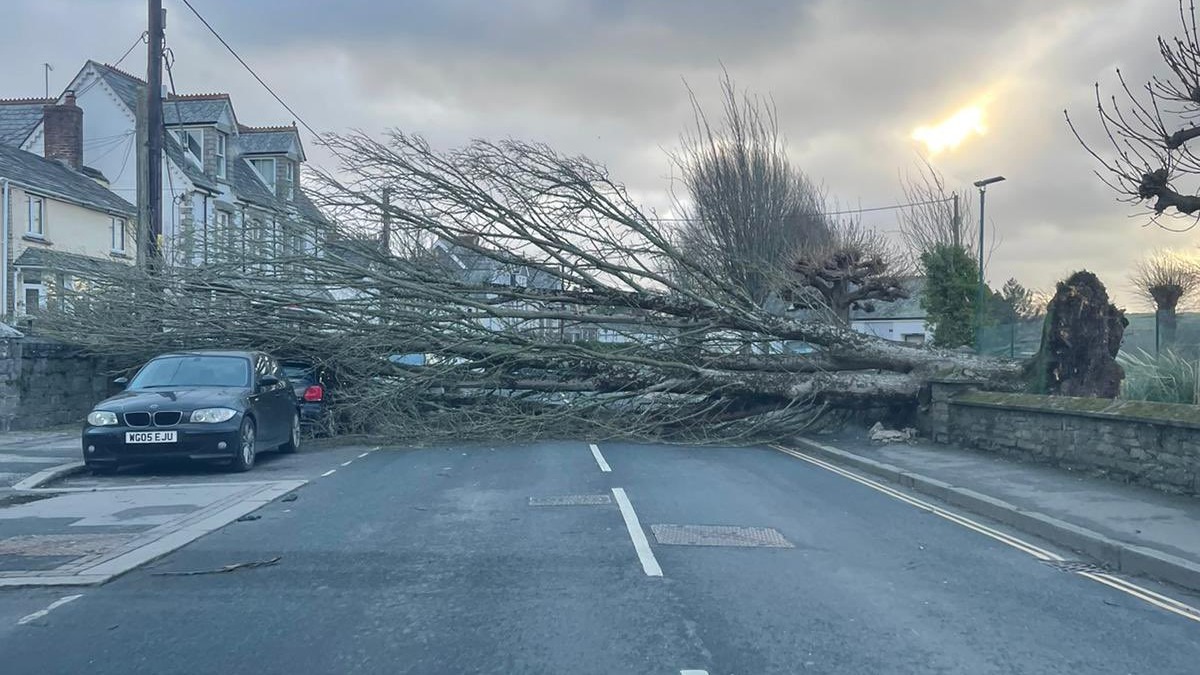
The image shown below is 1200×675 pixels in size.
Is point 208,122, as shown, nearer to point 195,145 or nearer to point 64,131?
point 195,145

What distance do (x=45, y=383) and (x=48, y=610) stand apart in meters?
14.2

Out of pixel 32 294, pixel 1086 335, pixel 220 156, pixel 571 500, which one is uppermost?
pixel 220 156

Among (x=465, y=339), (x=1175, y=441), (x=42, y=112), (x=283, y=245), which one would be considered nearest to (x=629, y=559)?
(x=1175, y=441)

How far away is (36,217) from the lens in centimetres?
2945

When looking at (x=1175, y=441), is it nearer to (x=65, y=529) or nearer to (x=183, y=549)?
(x=183, y=549)

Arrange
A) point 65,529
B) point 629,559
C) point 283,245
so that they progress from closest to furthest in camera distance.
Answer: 1. point 629,559
2. point 65,529
3. point 283,245

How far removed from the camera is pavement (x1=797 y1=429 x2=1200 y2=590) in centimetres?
819

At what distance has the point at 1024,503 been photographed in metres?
10.5

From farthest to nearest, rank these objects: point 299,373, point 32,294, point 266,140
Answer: point 266,140
point 32,294
point 299,373

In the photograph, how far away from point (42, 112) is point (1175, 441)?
3558cm

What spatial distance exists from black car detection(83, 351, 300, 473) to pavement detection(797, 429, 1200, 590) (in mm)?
8215

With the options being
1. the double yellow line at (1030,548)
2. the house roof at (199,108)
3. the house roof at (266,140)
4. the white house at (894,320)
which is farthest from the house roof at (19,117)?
the white house at (894,320)

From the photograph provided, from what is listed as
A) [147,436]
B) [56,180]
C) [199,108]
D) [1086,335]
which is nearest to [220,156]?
[199,108]

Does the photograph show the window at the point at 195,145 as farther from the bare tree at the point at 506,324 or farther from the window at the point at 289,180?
the bare tree at the point at 506,324
